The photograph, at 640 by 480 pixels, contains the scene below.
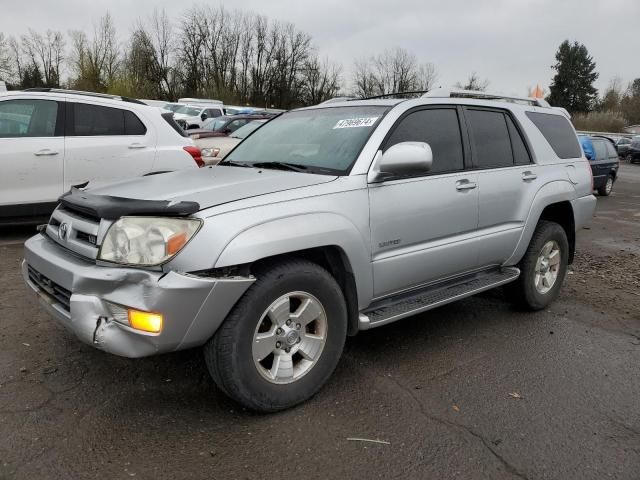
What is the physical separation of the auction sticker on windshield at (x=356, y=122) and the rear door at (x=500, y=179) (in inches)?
36.8

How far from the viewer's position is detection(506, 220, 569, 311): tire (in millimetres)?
4551

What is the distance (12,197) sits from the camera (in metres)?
6.21

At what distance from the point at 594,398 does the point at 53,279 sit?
3.15 meters

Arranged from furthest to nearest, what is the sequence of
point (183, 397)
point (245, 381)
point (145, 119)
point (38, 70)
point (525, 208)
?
point (38, 70) < point (145, 119) < point (525, 208) < point (183, 397) < point (245, 381)

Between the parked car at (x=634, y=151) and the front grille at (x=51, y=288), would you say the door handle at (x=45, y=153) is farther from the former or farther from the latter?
the parked car at (x=634, y=151)

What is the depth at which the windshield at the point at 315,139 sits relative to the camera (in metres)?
3.43

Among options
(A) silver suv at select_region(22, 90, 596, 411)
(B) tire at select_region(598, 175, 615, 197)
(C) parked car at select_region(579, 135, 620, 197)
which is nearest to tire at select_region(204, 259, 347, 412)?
(A) silver suv at select_region(22, 90, 596, 411)

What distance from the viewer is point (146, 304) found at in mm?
2465

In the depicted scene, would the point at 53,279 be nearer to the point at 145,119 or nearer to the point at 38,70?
the point at 145,119

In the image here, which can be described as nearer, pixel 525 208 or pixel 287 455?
pixel 287 455

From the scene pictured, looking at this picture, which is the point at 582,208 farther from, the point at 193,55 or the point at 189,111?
the point at 193,55

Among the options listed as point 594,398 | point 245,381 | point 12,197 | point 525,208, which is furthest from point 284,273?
point 12,197

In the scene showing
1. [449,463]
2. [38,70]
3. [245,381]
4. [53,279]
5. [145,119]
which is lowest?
[449,463]

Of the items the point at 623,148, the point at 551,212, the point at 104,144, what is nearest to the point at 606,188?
the point at 551,212
